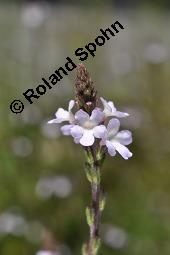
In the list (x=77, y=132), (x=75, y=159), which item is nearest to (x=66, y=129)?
(x=77, y=132)

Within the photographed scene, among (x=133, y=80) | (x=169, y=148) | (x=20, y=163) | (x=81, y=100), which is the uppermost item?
(x=81, y=100)

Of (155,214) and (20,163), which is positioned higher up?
(20,163)

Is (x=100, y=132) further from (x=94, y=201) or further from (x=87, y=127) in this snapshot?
(x=94, y=201)

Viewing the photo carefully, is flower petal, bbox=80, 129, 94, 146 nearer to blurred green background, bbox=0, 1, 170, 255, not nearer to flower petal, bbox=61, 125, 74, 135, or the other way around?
flower petal, bbox=61, 125, 74, 135

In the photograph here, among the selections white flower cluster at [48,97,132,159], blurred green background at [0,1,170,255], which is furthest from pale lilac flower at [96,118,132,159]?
blurred green background at [0,1,170,255]

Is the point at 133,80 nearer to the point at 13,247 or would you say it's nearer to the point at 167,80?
the point at 167,80

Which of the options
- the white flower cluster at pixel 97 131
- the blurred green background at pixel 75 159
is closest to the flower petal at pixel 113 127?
the white flower cluster at pixel 97 131

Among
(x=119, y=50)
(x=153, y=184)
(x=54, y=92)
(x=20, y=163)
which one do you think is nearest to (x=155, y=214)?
(x=153, y=184)
